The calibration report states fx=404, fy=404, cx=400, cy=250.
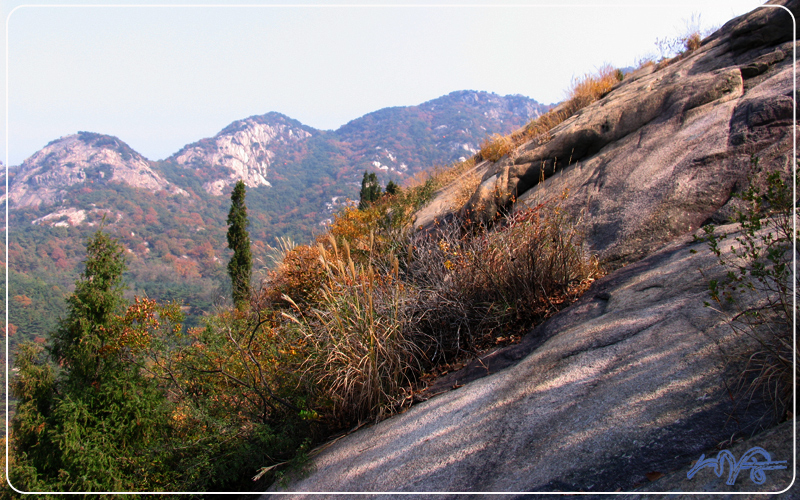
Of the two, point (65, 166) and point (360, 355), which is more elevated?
point (65, 166)

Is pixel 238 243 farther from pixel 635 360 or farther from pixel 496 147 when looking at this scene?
pixel 635 360

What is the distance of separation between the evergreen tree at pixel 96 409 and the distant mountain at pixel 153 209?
1.39 feet

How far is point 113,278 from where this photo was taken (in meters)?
4.71

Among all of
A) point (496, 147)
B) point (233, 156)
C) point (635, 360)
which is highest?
point (233, 156)

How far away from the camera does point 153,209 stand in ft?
298

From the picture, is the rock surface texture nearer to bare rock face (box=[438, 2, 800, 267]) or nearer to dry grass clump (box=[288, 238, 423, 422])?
bare rock face (box=[438, 2, 800, 267])

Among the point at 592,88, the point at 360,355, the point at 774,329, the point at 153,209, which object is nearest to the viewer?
the point at 774,329

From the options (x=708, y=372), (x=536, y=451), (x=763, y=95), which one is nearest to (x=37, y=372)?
(x=536, y=451)

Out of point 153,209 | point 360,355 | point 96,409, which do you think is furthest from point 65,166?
point 153,209

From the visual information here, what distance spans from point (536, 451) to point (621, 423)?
19.7 inches

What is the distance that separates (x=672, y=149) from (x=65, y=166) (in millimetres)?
36207

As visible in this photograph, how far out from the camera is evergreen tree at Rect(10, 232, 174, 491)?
154 inches

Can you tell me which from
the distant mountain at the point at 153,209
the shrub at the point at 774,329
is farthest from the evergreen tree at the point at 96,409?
the shrub at the point at 774,329

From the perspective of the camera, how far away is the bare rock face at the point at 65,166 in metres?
21.5
